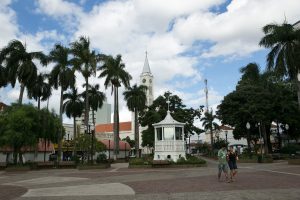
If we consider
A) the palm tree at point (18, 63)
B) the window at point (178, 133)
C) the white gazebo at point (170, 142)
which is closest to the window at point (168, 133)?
the white gazebo at point (170, 142)

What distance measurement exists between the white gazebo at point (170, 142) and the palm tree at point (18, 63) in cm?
1728

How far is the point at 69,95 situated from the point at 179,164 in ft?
108

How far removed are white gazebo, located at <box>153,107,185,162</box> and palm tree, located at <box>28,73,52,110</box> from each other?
1963 centimetres

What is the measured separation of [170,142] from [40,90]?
2313 cm

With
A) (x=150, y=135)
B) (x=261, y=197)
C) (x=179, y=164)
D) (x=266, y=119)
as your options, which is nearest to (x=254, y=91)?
(x=266, y=119)

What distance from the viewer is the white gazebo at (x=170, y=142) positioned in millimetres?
37594

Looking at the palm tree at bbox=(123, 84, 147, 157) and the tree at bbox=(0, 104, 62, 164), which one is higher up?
the palm tree at bbox=(123, 84, 147, 157)

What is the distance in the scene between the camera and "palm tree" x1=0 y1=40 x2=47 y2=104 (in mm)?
43219

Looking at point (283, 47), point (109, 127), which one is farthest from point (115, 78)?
point (109, 127)

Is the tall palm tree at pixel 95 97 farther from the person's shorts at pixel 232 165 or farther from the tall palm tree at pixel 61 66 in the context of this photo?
the person's shorts at pixel 232 165

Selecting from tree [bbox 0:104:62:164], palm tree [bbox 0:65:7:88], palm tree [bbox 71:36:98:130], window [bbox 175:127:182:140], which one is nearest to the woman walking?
window [bbox 175:127:182:140]

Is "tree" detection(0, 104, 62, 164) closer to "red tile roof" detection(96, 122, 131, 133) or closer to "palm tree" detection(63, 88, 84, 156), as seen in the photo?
"palm tree" detection(63, 88, 84, 156)

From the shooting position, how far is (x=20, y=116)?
114ft

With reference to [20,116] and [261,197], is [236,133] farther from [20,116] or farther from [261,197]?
[261,197]
